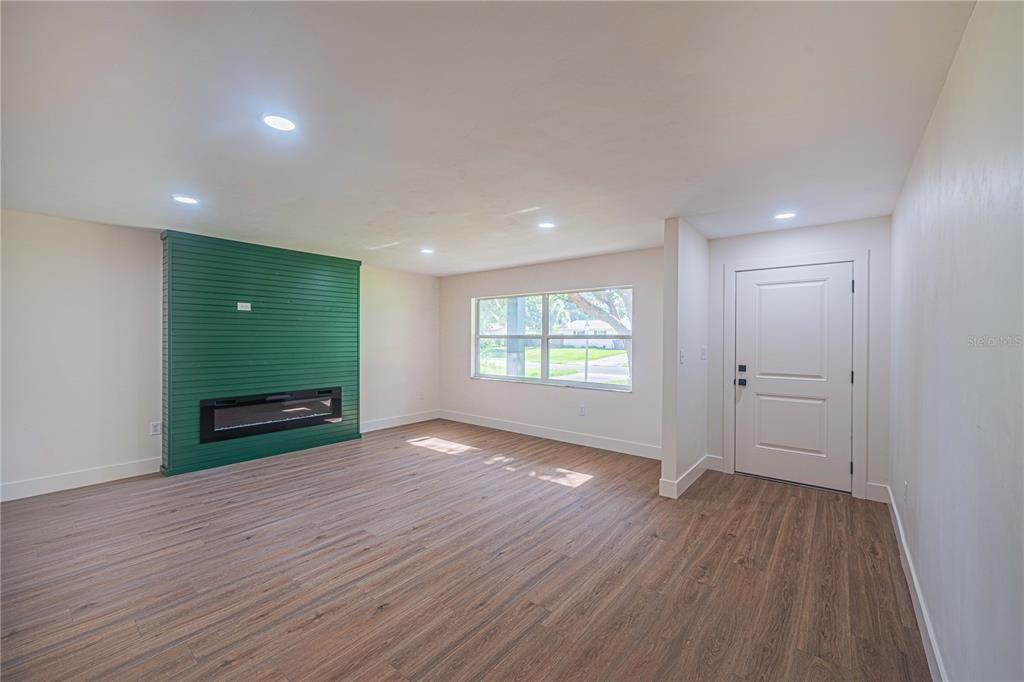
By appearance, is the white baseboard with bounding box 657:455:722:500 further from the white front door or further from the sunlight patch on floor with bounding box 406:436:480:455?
the sunlight patch on floor with bounding box 406:436:480:455

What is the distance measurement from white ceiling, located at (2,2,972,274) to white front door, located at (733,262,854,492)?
796 millimetres

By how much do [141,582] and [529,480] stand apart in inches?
111

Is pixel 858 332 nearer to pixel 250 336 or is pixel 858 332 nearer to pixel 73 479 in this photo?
pixel 250 336

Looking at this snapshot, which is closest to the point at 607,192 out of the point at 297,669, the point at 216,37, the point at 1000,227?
the point at 1000,227

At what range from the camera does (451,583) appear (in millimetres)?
2354

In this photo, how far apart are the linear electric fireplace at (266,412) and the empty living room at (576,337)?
39 mm

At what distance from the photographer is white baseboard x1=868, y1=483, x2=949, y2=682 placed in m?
1.64

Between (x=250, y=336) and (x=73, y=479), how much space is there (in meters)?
1.90

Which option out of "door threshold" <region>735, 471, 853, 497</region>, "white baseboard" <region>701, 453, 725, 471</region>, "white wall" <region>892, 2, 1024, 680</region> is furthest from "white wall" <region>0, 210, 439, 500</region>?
"door threshold" <region>735, 471, 853, 497</region>

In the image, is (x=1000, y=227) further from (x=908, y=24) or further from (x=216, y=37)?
(x=216, y=37)

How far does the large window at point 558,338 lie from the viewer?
5156mm

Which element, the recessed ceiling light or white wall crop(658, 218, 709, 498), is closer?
the recessed ceiling light

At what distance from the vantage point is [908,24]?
134 centimetres

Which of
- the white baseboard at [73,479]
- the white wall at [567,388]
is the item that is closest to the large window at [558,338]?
the white wall at [567,388]
